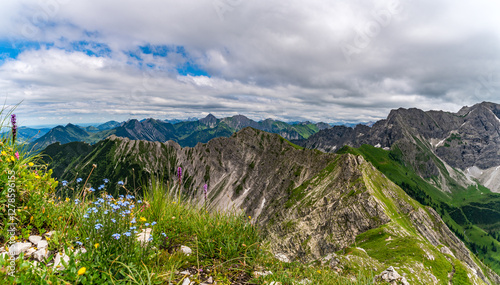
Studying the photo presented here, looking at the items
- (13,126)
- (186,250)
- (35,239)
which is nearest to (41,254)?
(35,239)

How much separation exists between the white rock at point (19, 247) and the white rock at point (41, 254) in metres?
0.40

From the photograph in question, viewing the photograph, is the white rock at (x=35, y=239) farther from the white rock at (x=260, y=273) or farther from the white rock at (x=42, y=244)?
the white rock at (x=260, y=273)

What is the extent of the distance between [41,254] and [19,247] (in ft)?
2.11

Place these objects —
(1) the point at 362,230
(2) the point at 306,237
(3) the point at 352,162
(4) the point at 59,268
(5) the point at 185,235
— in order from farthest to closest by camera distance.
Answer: (3) the point at 352,162, (2) the point at 306,237, (1) the point at 362,230, (5) the point at 185,235, (4) the point at 59,268

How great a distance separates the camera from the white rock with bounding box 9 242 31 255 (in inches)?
192

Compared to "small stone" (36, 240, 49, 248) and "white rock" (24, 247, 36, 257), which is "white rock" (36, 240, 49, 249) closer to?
"small stone" (36, 240, 49, 248)

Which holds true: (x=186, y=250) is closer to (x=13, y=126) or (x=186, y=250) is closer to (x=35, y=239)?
(x=35, y=239)

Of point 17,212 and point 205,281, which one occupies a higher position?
point 17,212

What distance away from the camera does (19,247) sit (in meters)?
5.00

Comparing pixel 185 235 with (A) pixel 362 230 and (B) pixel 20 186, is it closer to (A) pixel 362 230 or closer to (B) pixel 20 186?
(B) pixel 20 186

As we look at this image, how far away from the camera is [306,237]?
11481 cm

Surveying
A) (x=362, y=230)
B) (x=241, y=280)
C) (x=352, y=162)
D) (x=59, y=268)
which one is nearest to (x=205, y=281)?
(x=241, y=280)

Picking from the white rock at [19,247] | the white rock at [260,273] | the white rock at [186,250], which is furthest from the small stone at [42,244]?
the white rock at [260,273]

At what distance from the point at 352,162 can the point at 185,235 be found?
160624 mm
